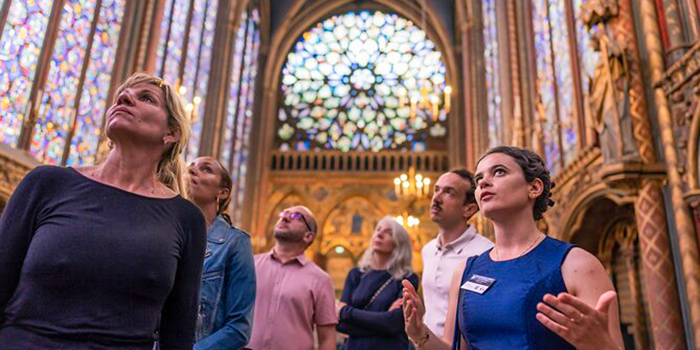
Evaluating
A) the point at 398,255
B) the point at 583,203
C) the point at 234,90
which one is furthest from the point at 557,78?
the point at 234,90

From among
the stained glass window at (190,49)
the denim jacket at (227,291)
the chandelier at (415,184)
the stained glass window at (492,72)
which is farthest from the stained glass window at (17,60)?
the stained glass window at (492,72)

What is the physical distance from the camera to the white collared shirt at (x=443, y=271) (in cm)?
272

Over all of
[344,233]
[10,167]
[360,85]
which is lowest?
[10,167]

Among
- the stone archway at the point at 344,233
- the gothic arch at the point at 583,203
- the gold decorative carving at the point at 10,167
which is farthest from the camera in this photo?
the stone archway at the point at 344,233

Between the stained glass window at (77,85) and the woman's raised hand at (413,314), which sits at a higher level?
the stained glass window at (77,85)

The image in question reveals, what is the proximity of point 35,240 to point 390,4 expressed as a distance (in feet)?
63.4

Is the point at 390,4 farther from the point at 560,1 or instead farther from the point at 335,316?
the point at 335,316

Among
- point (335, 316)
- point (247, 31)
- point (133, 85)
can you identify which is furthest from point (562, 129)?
point (247, 31)

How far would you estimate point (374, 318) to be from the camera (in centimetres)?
304

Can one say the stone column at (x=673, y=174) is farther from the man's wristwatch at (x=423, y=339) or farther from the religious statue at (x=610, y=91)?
the man's wristwatch at (x=423, y=339)

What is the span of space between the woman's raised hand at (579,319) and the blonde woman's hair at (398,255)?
2062mm

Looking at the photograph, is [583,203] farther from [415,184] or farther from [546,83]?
[415,184]

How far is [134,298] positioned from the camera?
1.26 meters

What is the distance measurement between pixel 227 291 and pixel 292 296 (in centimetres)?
68
